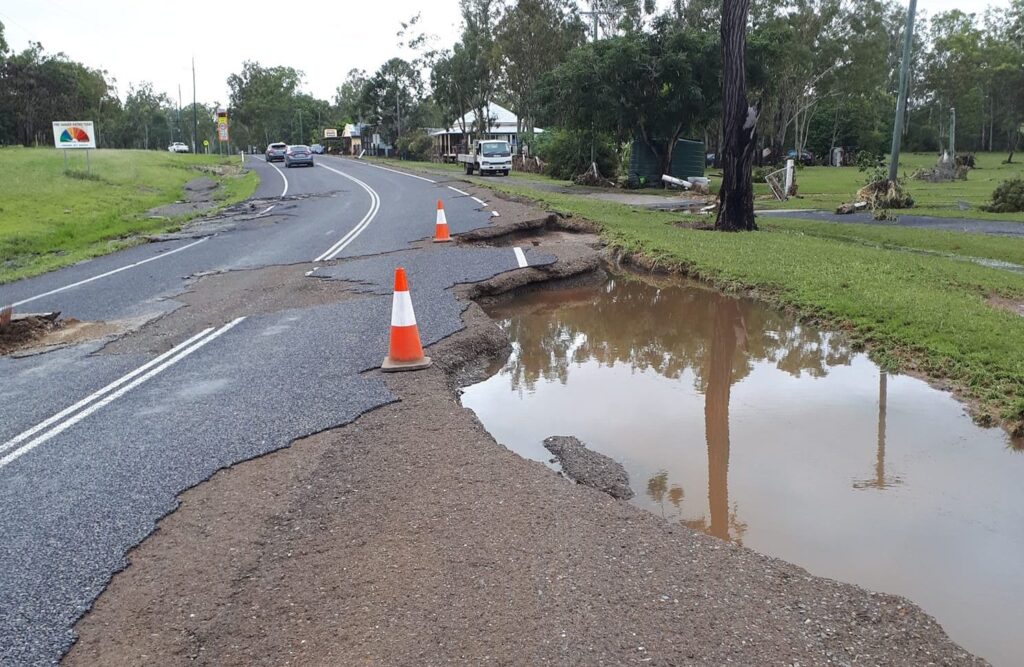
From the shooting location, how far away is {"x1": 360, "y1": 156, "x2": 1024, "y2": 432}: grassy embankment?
7.07m

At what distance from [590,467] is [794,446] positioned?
1726mm

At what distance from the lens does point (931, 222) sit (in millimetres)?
20141

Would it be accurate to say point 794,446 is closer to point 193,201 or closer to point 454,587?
point 454,587

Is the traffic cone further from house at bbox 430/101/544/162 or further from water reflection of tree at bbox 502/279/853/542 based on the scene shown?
house at bbox 430/101/544/162

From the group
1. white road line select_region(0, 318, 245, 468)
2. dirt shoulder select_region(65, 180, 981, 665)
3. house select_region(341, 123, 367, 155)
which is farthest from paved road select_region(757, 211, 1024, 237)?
house select_region(341, 123, 367, 155)

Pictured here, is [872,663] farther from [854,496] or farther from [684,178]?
[684,178]

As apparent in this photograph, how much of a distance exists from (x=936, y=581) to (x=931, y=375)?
360 cm

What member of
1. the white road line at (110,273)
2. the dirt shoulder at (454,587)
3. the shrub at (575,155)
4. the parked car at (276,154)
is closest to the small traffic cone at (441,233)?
the white road line at (110,273)

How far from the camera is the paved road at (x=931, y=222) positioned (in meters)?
18.2

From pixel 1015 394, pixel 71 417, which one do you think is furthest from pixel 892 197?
pixel 71 417

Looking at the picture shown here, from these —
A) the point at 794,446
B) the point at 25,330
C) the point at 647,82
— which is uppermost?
the point at 647,82

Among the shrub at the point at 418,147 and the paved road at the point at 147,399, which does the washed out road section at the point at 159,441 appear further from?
the shrub at the point at 418,147

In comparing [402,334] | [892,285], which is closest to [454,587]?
[402,334]

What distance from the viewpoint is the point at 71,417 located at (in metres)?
6.04
